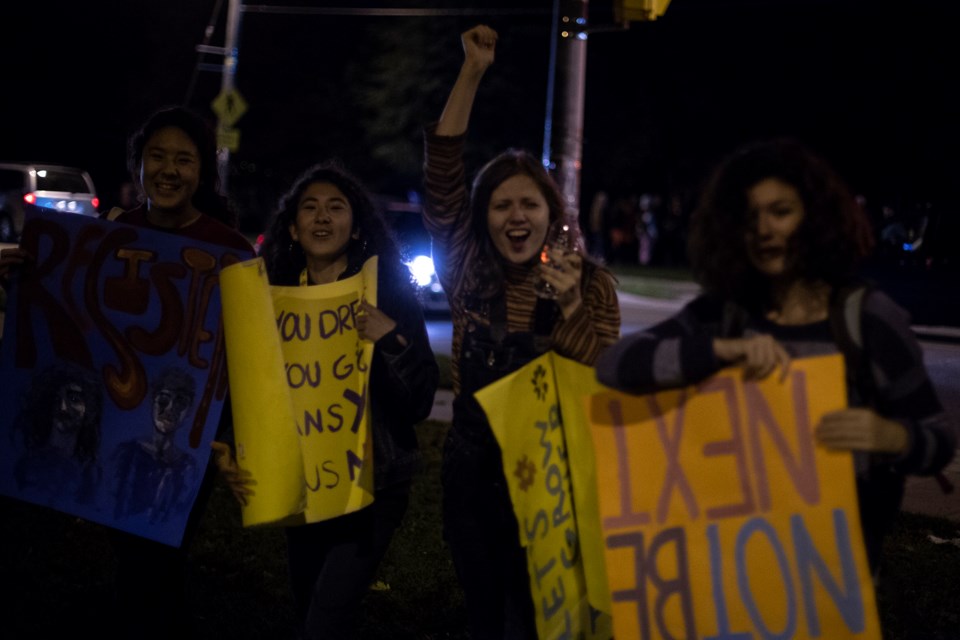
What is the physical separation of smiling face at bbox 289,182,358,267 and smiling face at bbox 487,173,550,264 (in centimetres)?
53

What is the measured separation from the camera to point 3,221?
24.6 metres

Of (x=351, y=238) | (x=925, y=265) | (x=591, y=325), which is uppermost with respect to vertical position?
(x=351, y=238)

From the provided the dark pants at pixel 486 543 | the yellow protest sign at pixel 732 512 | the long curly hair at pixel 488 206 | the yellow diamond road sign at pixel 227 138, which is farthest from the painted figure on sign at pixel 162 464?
the yellow diamond road sign at pixel 227 138

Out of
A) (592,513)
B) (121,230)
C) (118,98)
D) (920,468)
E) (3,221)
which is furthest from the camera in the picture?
(118,98)

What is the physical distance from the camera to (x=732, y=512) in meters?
2.73

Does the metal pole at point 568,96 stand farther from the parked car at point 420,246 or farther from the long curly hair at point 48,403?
the parked car at point 420,246

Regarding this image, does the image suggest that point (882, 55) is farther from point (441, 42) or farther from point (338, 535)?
point (338, 535)

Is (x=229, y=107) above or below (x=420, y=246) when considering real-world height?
above

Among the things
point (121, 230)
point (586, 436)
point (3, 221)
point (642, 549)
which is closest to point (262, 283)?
point (121, 230)

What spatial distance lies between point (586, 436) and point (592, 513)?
0.71 feet

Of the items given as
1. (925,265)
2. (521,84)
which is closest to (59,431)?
(925,265)

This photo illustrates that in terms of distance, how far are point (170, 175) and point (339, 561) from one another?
1.40m

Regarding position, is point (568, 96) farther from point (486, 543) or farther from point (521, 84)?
point (521, 84)

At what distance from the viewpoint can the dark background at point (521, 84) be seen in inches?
1135
